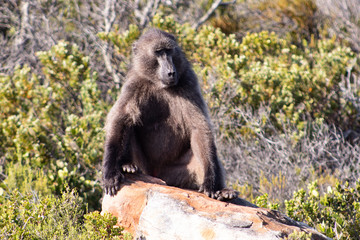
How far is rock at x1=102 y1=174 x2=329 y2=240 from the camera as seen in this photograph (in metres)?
3.00

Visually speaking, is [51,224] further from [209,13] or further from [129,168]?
[209,13]

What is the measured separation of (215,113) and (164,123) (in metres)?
2.36

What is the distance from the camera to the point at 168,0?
29.7ft

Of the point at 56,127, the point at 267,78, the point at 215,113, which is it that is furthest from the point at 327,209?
the point at 56,127

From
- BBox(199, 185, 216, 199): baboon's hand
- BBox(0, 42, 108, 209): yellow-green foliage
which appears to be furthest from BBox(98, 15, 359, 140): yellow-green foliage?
BBox(199, 185, 216, 199): baboon's hand

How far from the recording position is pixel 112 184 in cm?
358

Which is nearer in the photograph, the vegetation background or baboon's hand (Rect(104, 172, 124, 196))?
baboon's hand (Rect(104, 172, 124, 196))

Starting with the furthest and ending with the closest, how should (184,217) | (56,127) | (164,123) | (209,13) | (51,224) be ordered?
(209,13) → (56,127) → (164,123) → (51,224) → (184,217)

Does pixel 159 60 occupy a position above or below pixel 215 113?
above

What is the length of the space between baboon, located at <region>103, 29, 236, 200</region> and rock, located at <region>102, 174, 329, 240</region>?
17.1 inches

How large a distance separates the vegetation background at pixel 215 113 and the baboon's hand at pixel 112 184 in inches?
16.9

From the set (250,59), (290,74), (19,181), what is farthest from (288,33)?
(19,181)

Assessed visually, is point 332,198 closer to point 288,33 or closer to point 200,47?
point 200,47

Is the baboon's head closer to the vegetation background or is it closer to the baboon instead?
the baboon
